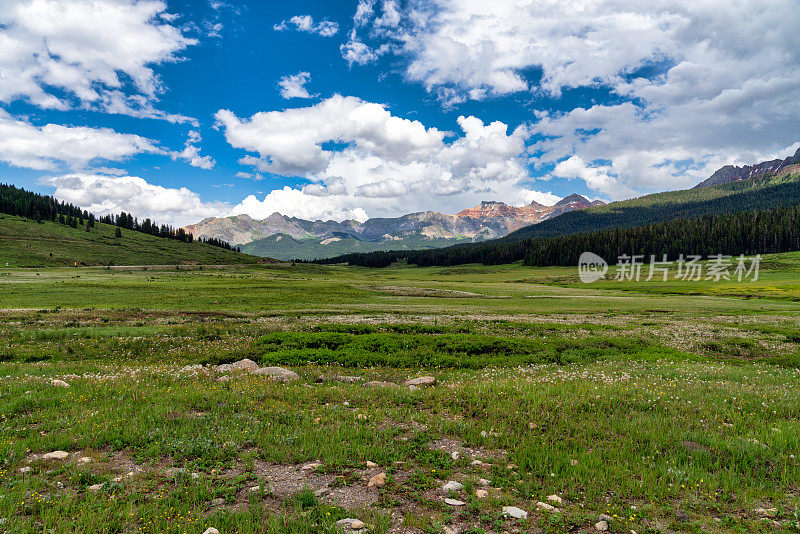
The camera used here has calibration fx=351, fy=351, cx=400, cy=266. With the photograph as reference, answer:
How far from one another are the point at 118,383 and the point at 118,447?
19.2 ft

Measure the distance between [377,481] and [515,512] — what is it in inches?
106

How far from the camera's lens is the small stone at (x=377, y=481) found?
7176 mm

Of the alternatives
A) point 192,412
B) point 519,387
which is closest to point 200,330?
point 192,412

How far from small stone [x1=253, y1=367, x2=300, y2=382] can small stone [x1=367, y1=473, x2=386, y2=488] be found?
8.74 m

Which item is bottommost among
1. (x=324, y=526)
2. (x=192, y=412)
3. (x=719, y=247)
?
(x=192, y=412)

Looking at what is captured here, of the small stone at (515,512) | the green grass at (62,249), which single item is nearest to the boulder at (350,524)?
the small stone at (515,512)

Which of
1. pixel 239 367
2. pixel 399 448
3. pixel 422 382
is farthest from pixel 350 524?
pixel 239 367

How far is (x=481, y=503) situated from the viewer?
258 inches

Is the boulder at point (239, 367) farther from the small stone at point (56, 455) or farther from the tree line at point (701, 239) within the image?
the tree line at point (701, 239)

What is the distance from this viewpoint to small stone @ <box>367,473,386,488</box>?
7176 millimetres

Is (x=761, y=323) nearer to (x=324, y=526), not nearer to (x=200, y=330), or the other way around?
(x=324, y=526)

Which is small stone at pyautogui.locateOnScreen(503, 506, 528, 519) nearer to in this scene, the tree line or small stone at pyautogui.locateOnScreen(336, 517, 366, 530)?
small stone at pyautogui.locateOnScreen(336, 517, 366, 530)

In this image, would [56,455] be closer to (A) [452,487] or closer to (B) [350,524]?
(B) [350,524]

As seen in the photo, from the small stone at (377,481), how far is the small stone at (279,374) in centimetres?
874
